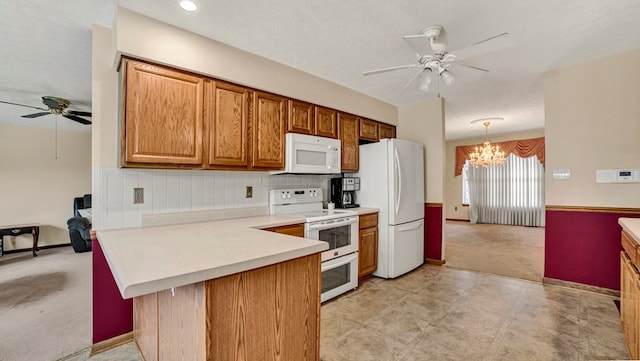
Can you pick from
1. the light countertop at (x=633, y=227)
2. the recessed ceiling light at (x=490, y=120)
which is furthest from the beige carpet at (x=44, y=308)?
the recessed ceiling light at (x=490, y=120)

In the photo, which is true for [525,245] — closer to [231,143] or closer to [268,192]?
[268,192]

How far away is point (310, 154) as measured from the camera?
315cm

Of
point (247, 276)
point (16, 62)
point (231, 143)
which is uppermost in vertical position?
point (16, 62)

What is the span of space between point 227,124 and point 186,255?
5.01 feet

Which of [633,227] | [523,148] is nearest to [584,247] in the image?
[633,227]

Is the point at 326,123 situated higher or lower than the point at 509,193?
higher

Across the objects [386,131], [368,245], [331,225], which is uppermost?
[386,131]

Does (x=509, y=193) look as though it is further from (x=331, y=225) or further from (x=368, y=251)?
(x=331, y=225)

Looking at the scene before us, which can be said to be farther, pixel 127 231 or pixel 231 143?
pixel 231 143

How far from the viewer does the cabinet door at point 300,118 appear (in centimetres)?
302

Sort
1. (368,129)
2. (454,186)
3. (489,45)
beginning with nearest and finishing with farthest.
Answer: (489,45) < (368,129) < (454,186)

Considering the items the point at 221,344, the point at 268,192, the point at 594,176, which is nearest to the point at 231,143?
the point at 268,192

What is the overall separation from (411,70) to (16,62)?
3.92m

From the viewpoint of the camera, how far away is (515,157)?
7.52 m
